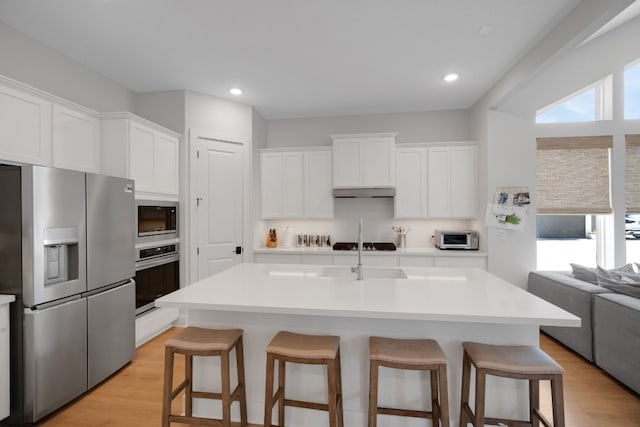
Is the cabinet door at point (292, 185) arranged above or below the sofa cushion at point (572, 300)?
above

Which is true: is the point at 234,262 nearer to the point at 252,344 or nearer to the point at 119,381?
the point at 119,381

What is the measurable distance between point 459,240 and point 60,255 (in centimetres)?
407

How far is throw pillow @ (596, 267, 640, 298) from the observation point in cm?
248

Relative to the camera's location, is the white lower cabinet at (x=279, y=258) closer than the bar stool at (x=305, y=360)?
No

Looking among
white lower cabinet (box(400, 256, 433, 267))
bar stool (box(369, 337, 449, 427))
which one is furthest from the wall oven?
white lower cabinet (box(400, 256, 433, 267))

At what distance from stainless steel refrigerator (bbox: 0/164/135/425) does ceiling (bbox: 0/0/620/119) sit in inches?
48.4

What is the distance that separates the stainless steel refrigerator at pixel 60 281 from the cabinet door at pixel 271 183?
2.05 metres

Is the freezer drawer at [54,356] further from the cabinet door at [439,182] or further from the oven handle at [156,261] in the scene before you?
the cabinet door at [439,182]

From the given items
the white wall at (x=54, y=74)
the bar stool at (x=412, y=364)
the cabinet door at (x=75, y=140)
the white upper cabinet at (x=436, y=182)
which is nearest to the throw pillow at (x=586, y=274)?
the white upper cabinet at (x=436, y=182)

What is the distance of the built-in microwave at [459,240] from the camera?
4.01 m

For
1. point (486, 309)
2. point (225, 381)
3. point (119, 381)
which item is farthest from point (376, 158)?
point (119, 381)

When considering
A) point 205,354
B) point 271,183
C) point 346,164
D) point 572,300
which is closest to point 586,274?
point 572,300

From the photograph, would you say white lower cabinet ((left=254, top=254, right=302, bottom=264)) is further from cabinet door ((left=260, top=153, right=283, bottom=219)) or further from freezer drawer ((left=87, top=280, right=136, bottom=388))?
freezer drawer ((left=87, top=280, right=136, bottom=388))

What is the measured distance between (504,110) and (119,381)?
4.74 meters
